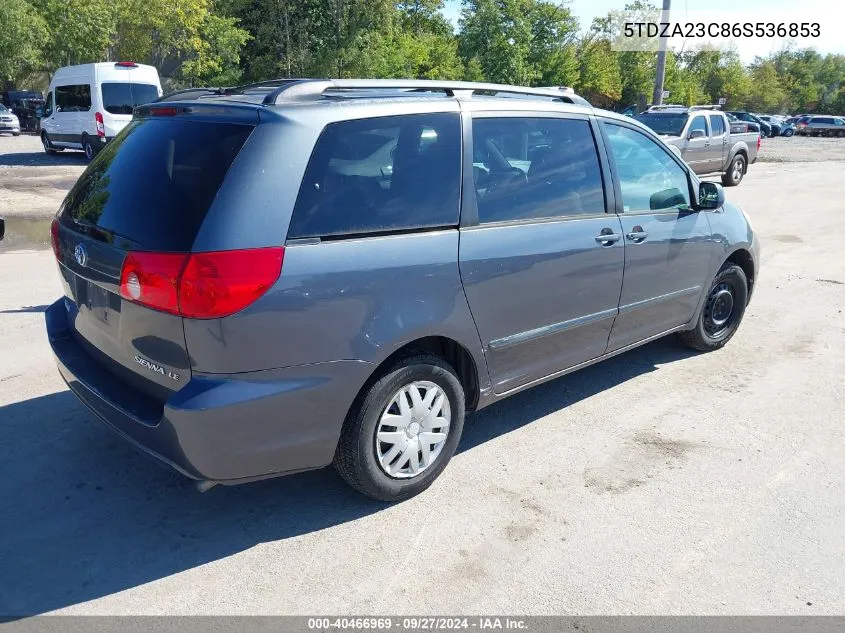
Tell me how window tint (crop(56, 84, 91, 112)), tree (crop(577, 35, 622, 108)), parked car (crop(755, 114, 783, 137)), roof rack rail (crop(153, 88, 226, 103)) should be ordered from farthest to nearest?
tree (crop(577, 35, 622, 108))
parked car (crop(755, 114, 783, 137))
window tint (crop(56, 84, 91, 112))
roof rack rail (crop(153, 88, 226, 103))

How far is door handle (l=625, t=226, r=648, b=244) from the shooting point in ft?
14.1

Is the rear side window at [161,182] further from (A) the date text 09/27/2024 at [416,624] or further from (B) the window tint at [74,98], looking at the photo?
(B) the window tint at [74,98]

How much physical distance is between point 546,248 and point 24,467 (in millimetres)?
2887

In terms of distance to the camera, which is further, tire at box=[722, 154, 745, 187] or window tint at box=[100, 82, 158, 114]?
tire at box=[722, 154, 745, 187]

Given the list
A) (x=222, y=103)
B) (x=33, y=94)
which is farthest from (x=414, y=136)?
(x=33, y=94)

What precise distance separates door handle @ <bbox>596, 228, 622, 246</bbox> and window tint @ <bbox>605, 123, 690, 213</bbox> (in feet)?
0.87

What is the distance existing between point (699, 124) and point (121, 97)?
14155 mm

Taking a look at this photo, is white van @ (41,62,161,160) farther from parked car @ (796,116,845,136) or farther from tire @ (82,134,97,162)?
parked car @ (796,116,845,136)

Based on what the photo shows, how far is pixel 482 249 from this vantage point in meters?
3.44

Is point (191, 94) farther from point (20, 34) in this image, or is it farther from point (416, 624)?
point (20, 34)

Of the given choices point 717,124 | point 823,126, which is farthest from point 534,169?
point 823,126

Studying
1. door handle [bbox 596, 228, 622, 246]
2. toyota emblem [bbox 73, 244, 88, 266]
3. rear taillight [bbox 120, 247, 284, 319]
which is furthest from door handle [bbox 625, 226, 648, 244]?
toyota emblem [bbox 73, 244, 88, 266]

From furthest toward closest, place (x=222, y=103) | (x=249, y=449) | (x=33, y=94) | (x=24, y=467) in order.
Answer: (x=33, y=94) → (x=24, y=467) → (x=222, y=103) → (x=249, y=449)

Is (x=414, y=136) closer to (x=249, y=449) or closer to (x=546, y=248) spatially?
(x=546, y=248)
